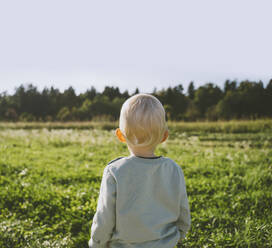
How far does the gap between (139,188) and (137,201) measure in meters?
0.07

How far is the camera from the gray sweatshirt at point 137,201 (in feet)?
4.12

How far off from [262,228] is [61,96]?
→ 19.0 ft

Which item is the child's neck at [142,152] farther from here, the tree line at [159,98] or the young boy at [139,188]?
the tree line at [159,98]

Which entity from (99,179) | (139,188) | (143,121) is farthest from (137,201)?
(99,179)

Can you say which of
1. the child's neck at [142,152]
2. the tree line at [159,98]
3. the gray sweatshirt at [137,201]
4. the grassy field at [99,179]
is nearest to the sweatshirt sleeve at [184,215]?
the gray sweatshirt at [137,201]

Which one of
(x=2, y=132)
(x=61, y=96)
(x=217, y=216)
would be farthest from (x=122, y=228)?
(x=2, y=132)

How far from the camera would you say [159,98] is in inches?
237

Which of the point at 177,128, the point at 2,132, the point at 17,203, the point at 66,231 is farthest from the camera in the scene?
the point at 2,132

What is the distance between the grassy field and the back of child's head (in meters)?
1.63

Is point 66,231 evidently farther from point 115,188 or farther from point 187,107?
point 187,107

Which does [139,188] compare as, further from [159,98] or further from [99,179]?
[159,98]

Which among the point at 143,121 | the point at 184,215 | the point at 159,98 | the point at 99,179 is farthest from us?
the point at 159,98

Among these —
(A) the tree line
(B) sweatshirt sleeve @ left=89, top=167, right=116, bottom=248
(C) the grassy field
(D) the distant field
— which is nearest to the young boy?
(B) sweatshirt sleeve @ left=89, top=167, right=116, bottom=248

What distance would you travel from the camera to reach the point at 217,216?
2.82 metres
